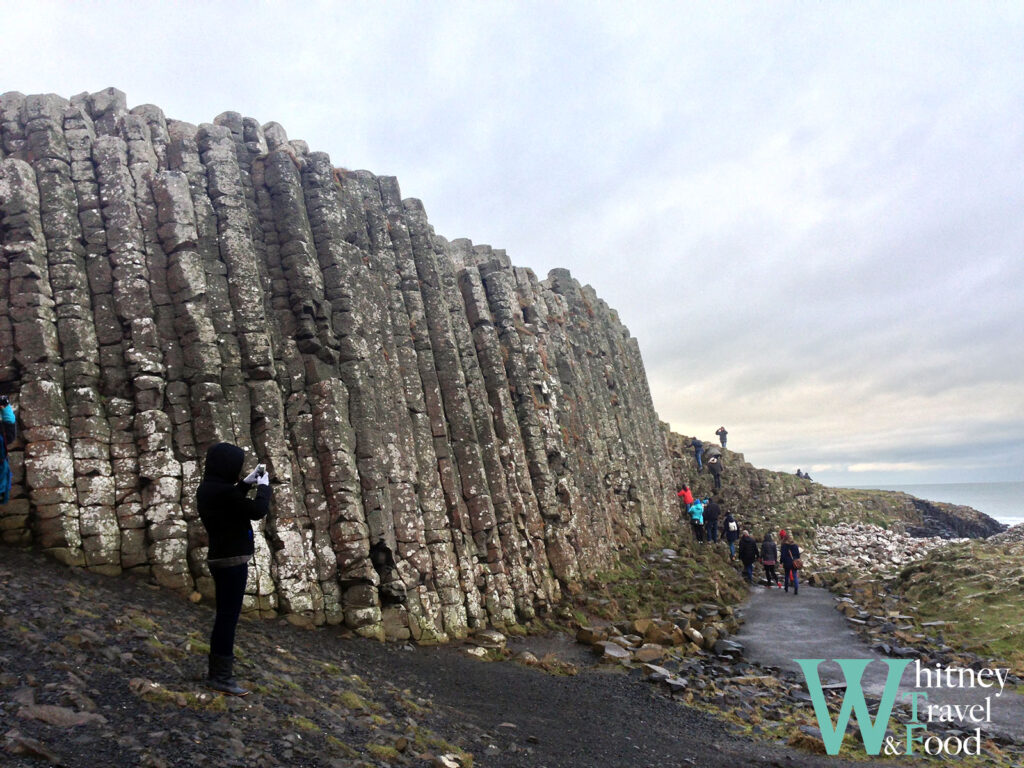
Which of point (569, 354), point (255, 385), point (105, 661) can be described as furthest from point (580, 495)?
point (105, 661)

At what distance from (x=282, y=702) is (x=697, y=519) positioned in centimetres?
2996

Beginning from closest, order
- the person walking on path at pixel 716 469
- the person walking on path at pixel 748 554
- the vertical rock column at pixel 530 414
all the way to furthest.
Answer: the vertical rock column at pixel 530 414, the person walking on path at pixel 748 554, the person walking on path at pixel 716 469

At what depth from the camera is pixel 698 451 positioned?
4628 centimetres

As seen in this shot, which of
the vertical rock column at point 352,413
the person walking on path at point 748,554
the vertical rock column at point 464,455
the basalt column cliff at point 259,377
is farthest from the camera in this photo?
the person walking on path at point 748,554

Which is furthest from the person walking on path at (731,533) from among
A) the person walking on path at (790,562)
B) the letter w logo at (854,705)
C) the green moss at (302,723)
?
the green moss at (302,723)

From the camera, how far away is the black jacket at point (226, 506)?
7738 millimetres

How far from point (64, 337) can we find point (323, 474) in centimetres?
593

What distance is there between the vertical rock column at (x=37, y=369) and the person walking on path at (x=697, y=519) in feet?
95.6

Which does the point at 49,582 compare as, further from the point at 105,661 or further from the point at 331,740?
the point at 331,740

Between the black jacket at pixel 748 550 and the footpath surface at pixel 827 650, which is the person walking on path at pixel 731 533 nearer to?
the black jacket at pixel 748 550

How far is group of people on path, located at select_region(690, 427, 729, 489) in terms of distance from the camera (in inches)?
1698

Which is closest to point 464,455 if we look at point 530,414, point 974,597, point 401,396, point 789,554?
point 401,396

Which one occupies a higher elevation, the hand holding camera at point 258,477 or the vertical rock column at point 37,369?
the vertical rock column at point 37,369

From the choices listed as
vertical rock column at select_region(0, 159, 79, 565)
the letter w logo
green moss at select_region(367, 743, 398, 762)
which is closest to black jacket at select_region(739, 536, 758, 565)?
the letter w logo
